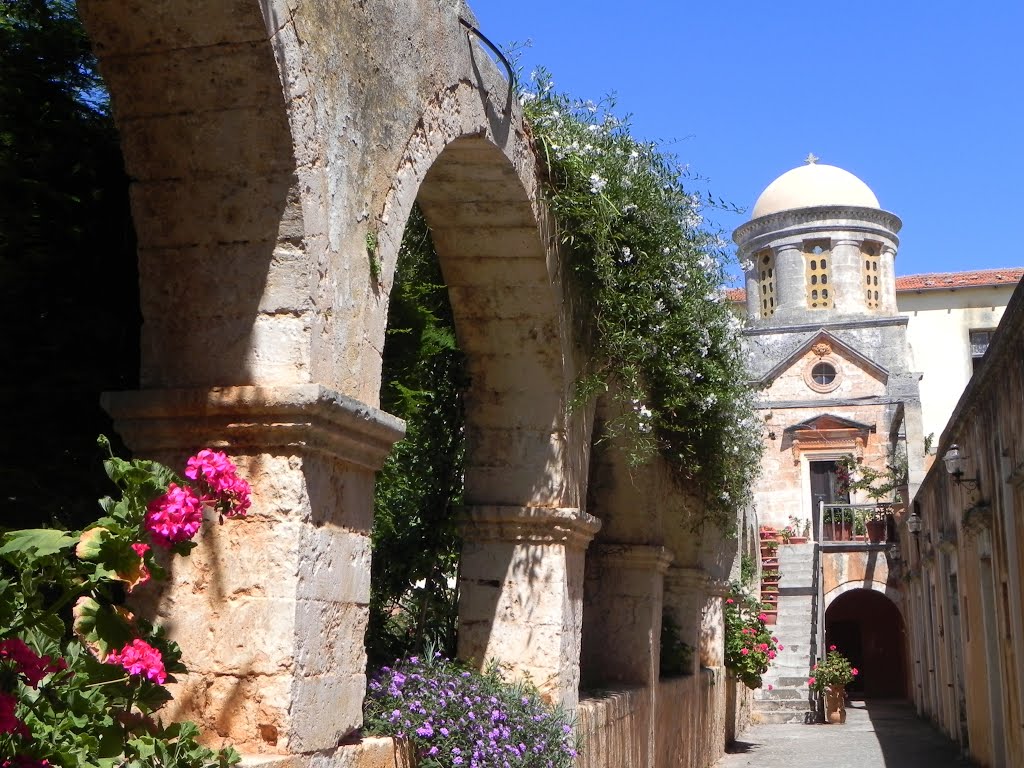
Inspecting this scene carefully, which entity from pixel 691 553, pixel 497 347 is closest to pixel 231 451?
pixel 497 347

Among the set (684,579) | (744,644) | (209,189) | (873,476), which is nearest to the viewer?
(209,189)

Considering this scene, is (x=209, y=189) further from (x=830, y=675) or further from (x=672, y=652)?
(x=830, y=675)

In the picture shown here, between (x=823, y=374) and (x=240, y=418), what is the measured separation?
24788 mm


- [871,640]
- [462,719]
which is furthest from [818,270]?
[462,719]

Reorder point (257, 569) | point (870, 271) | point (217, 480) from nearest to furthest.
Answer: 1. point (217, 480)
2. point (257, 569)
3. point (870, 271)

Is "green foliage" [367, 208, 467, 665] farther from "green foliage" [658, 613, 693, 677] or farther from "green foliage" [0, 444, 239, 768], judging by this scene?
"green foliage" [658, 613, 693, 677]

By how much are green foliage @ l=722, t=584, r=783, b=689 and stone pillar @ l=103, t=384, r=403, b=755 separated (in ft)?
37.7

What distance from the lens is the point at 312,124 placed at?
3.55 metres

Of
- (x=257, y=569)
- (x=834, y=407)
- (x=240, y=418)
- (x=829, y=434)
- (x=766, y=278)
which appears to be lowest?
(x=257, y=569)

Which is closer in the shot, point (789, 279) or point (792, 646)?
point (792, 646)

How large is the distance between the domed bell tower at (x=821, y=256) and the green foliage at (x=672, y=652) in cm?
1789

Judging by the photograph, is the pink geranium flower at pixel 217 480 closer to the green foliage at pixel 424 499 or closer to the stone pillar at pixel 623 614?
the green foliage at pixel 424 499

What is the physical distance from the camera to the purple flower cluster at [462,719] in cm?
481

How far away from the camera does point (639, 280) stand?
6438mm
